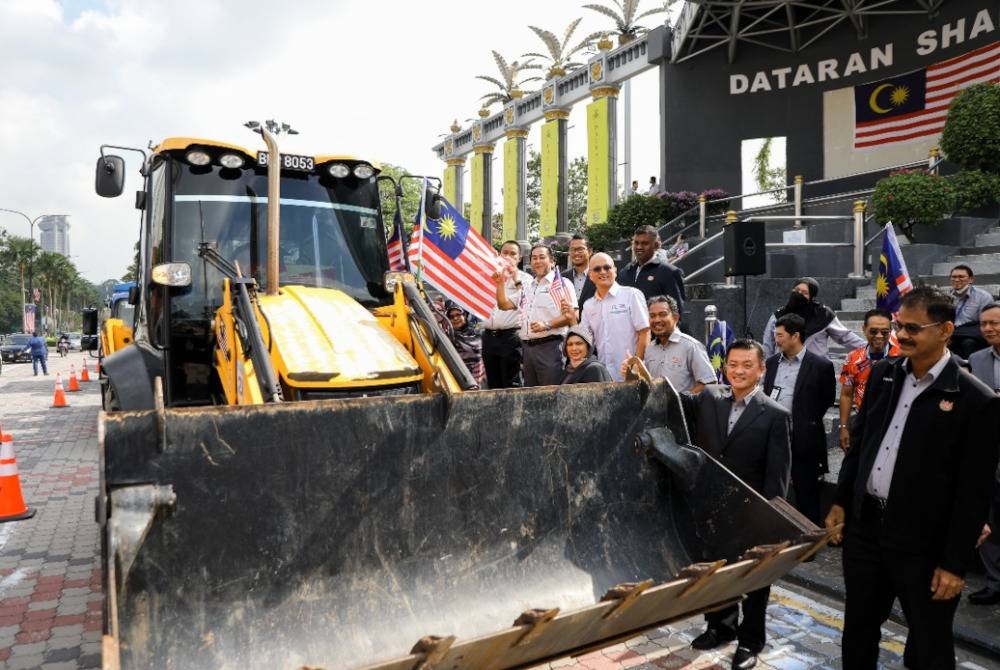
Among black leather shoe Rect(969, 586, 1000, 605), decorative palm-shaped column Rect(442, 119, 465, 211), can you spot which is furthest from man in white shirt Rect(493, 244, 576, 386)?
decorative palm-shaped column Rect(442, 119, 465, 211)

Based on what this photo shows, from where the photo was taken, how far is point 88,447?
10672mm

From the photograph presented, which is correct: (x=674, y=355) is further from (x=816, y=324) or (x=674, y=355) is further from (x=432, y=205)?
(x=432, y=205)

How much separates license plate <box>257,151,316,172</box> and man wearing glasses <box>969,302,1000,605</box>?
477 cm

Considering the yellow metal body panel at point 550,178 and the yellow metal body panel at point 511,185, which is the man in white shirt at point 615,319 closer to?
the yellow metal body panel at point 550,178

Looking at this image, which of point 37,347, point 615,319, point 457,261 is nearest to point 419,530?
point 615,319

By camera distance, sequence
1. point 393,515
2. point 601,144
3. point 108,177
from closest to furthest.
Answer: point 393,515
point 108,177
point 601,144

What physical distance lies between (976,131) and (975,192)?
5.02 ft

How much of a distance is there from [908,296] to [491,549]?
208cm

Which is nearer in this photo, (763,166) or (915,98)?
(915,98)

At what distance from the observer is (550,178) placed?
30203 millimetres

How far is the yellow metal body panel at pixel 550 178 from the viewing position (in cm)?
3012

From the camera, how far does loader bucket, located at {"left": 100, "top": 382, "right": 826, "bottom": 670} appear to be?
2779mm

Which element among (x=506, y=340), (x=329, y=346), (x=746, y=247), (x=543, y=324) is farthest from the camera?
(x=746, y=247)

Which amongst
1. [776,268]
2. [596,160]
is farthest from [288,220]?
[596,160]
